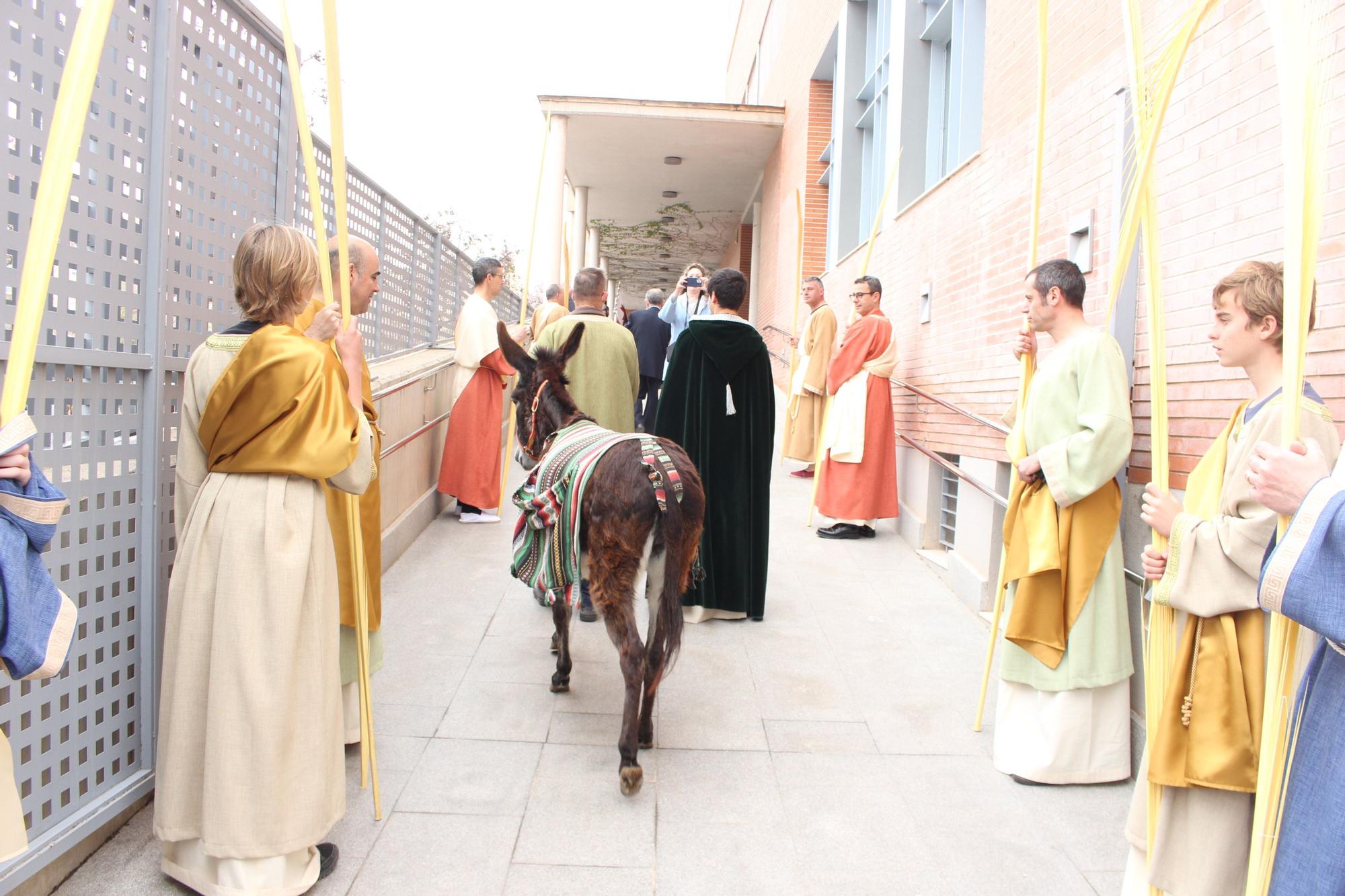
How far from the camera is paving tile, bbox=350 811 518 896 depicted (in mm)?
2678

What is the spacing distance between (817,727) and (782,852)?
1.06 meters

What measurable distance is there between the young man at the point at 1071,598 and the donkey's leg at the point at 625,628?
1553mm

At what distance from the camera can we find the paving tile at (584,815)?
2.88 meters

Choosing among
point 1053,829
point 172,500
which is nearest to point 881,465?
point 1053,829

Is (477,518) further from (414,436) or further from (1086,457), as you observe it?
(1086,457)

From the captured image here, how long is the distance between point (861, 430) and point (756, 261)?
38.0 ft

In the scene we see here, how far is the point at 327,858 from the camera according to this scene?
2.71 meters

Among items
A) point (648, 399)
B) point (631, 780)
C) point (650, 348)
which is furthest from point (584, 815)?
point (650, 348)

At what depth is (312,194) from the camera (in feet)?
8.12

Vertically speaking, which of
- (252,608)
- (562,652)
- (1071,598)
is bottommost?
(562,652)

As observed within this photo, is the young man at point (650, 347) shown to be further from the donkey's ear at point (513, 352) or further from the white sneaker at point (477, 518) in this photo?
the donkey's ear at point (513, 352)

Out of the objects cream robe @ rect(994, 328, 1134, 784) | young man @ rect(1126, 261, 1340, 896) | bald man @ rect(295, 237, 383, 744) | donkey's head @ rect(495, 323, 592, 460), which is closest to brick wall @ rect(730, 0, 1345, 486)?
cream robe @ rect(994, 328, 1134, 784)

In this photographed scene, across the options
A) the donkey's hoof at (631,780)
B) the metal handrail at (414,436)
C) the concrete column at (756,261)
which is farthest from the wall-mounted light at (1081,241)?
the concrete column at (756,261)

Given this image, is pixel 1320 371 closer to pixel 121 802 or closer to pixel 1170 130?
pixel 1170 130
